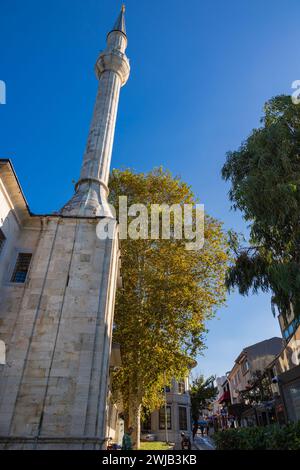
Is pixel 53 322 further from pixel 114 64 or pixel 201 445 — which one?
pixel 201 445

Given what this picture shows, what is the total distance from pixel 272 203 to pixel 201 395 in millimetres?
33793

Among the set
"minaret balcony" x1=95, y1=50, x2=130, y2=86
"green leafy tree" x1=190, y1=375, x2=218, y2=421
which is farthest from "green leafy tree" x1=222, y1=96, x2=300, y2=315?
"green leafy tree" x1=190, y1=375, x2=218, y2=421

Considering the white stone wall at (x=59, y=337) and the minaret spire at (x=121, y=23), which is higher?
the minaret spire at (x=121, y=23)

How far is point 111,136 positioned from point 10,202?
23.9 feet

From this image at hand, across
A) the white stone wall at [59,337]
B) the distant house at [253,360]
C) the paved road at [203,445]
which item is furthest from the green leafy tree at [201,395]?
the white stone wall at [59,337]

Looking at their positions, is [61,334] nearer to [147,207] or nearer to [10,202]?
[10,202]

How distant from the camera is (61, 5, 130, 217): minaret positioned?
462 inches

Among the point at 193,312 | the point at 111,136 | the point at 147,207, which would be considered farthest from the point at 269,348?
the point at 111,136

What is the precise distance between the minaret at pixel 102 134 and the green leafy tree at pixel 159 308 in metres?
5.08

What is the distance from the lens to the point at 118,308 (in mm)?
15586

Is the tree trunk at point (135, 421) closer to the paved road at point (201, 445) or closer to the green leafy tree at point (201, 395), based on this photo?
the paved road at point (201, 445)

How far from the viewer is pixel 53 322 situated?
818cm

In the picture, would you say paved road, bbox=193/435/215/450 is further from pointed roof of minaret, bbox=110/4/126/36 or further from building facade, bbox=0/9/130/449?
pointed roof of minaret, bbox=110/4/126/36

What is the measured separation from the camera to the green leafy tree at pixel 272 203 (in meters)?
10.3
